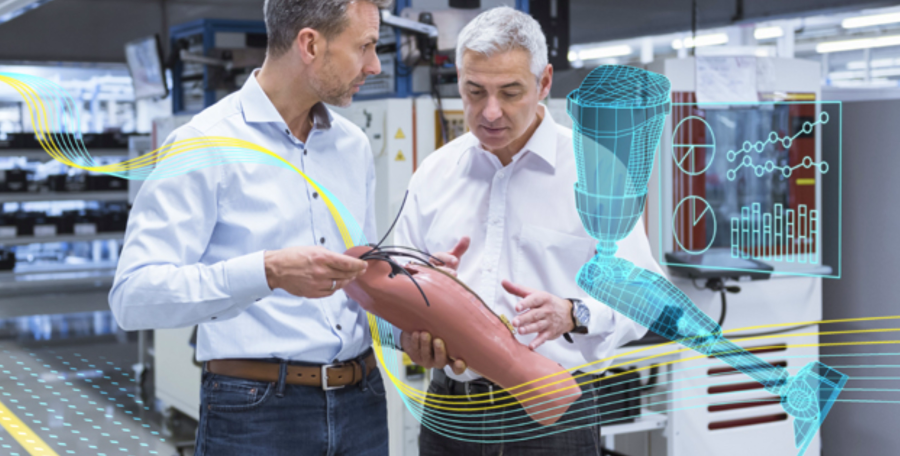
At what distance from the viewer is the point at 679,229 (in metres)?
2.28

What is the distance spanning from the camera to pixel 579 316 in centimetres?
153

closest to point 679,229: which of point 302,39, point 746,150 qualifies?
point 746,150

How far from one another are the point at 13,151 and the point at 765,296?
950 cm

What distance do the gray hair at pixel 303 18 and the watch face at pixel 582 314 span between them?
713mm

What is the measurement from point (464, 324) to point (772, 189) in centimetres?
75

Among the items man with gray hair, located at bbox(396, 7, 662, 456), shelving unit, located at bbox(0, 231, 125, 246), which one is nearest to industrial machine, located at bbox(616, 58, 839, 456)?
man with gray hair, located at bbox(396, 7, 662, 456)

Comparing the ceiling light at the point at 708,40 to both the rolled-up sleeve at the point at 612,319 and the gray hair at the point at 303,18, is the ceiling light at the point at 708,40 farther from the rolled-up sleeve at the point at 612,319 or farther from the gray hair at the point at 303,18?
the gray hair at the point at 303,18

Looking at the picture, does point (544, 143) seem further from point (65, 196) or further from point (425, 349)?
point (65, 196)

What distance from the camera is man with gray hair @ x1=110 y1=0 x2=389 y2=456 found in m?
1.42

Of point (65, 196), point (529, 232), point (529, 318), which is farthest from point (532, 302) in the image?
point (65, 196)

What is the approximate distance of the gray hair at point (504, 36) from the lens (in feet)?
4.99

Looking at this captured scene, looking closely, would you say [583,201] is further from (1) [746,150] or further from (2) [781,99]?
(2) [781,99]

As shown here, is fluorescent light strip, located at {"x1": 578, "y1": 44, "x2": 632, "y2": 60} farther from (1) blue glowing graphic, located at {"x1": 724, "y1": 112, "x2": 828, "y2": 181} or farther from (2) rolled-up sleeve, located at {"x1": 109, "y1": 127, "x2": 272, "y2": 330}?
(2) rolled-up sleeve, located at {"x1": 109, "y1": 127, "x2": 272, "y2": 330}

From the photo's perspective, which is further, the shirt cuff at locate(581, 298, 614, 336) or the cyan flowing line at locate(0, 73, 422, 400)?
the shirt cuff at locate(581, 298, 614, 336)
